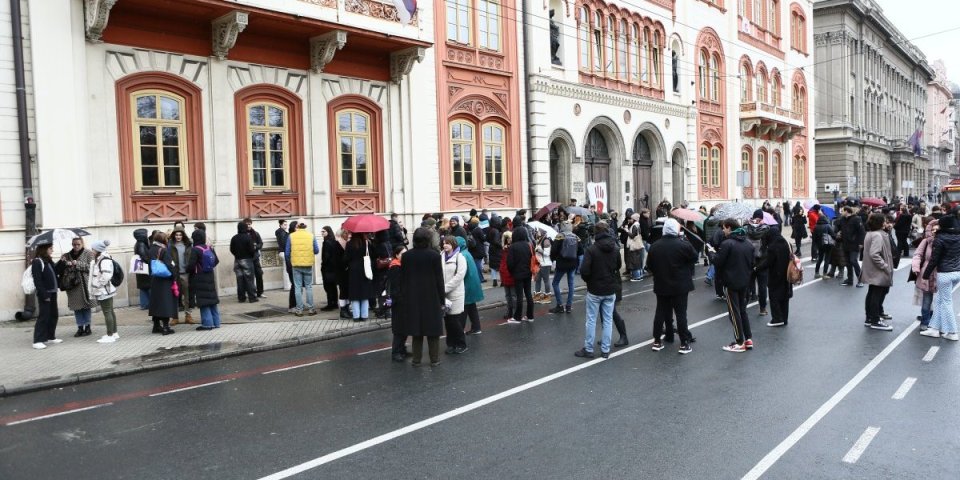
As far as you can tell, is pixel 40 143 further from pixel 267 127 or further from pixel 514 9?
pixel 514 9

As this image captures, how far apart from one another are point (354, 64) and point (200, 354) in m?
9.94

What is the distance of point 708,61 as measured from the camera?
111ft

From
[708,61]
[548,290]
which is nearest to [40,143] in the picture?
[548,290]

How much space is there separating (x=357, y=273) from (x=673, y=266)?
217 inches

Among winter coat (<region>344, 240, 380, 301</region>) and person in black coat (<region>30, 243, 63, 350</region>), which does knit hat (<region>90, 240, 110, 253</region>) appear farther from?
winter coat (<region>344, 240, 380, 301</region>)

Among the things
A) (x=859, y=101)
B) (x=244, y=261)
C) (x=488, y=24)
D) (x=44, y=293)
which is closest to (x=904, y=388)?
(x=44, y=293)

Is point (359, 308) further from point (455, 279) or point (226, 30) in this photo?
point (226, 30)

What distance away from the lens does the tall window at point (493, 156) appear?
2159 centimetres

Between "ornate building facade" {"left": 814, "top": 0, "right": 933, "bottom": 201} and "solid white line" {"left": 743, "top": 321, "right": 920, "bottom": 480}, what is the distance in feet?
142

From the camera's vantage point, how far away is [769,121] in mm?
38125

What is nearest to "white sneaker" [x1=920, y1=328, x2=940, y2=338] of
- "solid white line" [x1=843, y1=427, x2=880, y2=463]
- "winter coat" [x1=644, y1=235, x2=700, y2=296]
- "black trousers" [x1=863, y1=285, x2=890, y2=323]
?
"black trousers" [x1=863, y1=285, x2=890, y2=323]

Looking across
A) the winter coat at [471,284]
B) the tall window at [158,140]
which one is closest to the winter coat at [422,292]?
the winter coat at [471,284]

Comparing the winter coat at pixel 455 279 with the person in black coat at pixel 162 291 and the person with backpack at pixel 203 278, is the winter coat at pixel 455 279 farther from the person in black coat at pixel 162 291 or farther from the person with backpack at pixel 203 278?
the person in black coat at pixel 162 291

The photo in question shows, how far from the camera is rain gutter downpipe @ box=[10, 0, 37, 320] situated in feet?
40.4
